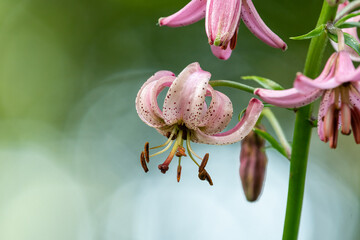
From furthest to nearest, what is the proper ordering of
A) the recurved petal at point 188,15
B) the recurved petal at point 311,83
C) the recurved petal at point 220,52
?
1. the recurved petal at point 220,52
2. the recurved petal at point 188,15
3. the recurved petal at point 311,83

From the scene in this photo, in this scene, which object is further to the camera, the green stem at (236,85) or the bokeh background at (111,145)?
the bokeh background at (111,145)

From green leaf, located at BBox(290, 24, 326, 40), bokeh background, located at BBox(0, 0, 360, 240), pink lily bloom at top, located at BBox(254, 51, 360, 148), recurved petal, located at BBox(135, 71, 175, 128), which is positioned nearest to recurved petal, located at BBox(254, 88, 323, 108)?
pink lily bloom at top, located at BBox(254, 51, 360, 148)

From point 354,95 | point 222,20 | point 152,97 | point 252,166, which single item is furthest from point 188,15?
point 252,166

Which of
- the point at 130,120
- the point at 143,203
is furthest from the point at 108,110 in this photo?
the point at 143,203

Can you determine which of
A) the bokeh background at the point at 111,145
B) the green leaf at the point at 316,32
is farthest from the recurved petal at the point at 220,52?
the bokeh background at the point at 111,145

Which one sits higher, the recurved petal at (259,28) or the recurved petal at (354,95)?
the recurved petal at (259,28)

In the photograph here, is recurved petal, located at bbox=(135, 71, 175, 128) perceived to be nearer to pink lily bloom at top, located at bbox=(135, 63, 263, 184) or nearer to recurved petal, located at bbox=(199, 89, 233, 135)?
pink lily bloom at top, located at bbox=(135, 63, 263, 184)

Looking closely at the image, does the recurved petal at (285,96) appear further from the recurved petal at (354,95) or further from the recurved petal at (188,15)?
the recurved petal at (188,15)
